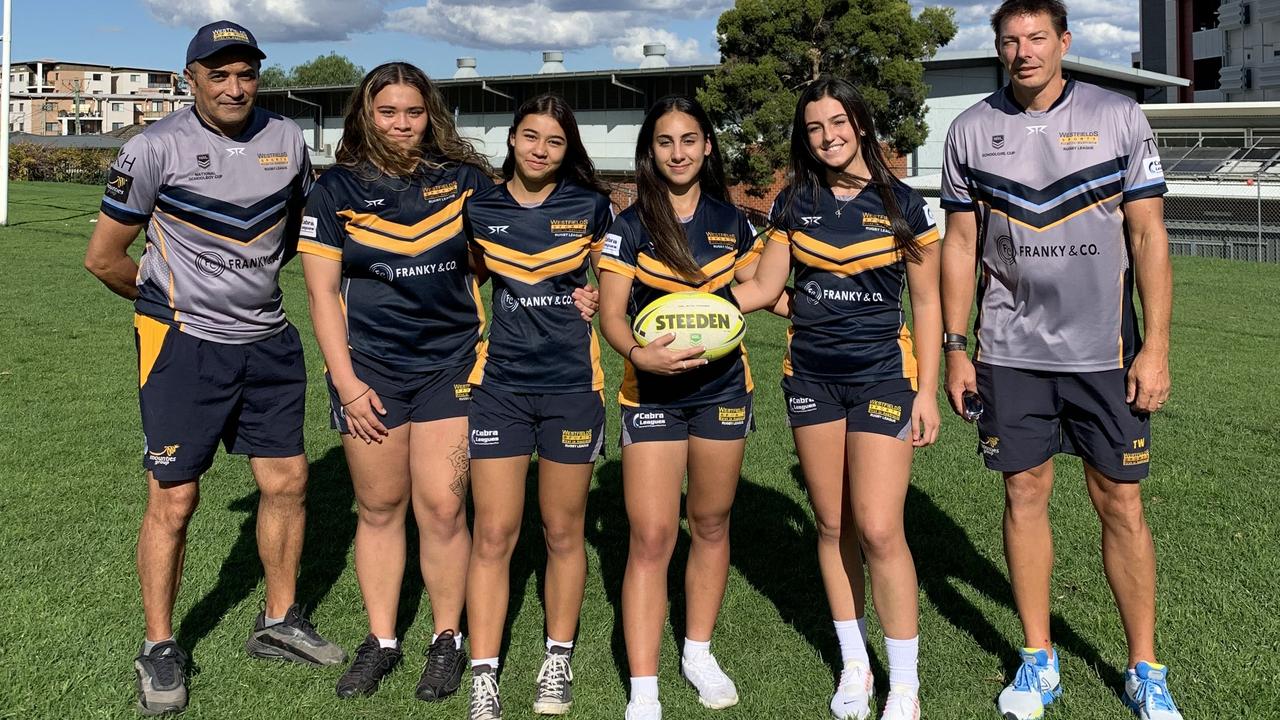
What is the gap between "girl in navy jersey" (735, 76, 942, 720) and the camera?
144 inches

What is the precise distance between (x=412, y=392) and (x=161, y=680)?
1353 millimetres

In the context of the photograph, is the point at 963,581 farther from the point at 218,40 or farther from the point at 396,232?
the point at 218,40

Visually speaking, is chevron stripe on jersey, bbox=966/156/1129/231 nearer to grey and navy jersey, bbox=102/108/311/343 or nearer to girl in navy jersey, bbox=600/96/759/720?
girl in navy jersey, bbox=600/96/759/720

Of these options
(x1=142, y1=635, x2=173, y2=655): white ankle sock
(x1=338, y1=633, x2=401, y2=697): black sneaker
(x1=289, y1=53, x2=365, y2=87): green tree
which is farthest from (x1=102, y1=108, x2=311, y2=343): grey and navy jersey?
(x1=289, y1=53, x2=365, y2=87): green tree

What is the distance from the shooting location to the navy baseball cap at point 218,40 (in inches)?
149

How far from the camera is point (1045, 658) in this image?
151 inches

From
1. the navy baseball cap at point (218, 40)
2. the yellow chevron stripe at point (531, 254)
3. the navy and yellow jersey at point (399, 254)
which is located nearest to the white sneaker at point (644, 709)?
the navy and yellow jersey at point (399, 254)

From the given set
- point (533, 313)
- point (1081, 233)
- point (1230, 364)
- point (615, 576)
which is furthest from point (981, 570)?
point (1230, 364)

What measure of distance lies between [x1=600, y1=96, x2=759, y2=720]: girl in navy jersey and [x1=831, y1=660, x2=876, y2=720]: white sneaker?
2.14ft

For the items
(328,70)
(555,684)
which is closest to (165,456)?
(555,684)

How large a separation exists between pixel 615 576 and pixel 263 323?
212 centimetres

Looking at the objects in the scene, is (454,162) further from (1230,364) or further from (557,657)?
(1230,364)

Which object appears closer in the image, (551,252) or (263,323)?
(551,252)

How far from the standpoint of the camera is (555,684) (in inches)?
151
